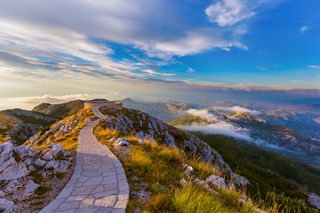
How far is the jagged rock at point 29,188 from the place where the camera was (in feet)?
22.2

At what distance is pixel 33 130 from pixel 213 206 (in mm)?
80993

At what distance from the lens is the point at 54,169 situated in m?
8.90

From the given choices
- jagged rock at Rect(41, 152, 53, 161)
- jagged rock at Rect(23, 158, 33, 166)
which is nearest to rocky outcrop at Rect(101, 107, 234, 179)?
jagged rock at Rect(41, 152, 53, 161)

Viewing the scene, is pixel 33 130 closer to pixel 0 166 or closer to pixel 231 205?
pixel 0 166

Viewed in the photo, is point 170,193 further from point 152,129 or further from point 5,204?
point 152,129

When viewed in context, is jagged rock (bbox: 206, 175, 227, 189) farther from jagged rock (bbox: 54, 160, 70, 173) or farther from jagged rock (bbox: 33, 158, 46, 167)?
jagged rock (bbox: 33, 158, 46, 167)

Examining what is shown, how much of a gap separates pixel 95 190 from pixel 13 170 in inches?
157

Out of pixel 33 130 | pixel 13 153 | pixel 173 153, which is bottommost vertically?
pixel 33 130

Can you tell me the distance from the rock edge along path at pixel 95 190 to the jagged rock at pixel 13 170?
6.47 ft

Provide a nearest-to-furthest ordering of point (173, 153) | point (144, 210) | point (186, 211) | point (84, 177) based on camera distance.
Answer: point (186, 211)
point (144, 210)
point (84, 177)
point (173, 153)

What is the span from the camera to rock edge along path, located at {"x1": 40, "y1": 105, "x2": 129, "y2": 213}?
18.6ft

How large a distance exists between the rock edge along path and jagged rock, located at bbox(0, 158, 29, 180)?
1972 mm

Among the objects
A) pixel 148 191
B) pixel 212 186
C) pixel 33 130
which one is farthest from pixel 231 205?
pixel 33 130

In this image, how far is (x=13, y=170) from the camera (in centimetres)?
811
